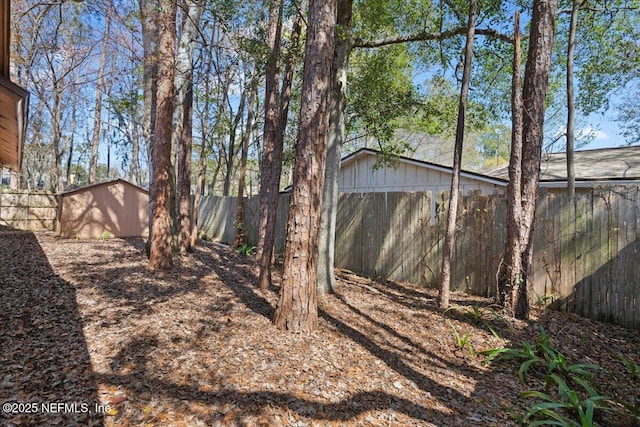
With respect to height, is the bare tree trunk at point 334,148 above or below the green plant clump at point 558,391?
above

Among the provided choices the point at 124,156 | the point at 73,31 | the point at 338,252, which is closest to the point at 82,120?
the point at 124,156

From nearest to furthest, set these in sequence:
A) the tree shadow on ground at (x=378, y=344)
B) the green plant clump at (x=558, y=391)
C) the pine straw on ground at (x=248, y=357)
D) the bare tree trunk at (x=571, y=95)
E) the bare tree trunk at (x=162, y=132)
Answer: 1. the pine straw on ground at (x=248, y=357)
2. the green plant clump at (x=558, y=391)
3. the tree shadow on ground at (x=378, y=344)
4. the bare tree trunk at (x=162, y=132)
5. the bare tree trunk at (x=571, y=95)

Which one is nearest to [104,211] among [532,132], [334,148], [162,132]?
[162,132]

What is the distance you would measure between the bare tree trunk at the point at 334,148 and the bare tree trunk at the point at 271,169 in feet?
2.59

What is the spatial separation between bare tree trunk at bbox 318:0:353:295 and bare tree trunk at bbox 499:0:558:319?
2569mm

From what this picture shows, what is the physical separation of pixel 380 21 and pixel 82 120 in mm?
25605

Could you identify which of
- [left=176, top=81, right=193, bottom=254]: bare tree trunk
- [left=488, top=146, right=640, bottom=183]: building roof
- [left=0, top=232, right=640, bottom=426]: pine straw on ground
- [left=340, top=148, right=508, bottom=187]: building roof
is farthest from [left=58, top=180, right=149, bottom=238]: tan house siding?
[left=488, top=146, right=640, bottom=183]: building roof

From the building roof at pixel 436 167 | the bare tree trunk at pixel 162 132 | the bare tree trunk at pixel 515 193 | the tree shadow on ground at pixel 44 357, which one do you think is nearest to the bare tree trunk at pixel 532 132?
the bare tree trunk at pixel 515 193

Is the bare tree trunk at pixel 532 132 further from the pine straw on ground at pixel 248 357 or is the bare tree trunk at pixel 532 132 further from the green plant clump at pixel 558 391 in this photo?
the green plant clump at pixel 558 391

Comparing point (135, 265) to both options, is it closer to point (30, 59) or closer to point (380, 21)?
point (380, 21)

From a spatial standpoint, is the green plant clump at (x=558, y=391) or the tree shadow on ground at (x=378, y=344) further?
the tree shadow on ground at (x=378, y=344)

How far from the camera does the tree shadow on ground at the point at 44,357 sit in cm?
215

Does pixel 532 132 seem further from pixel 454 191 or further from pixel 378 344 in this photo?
pixel 378 344

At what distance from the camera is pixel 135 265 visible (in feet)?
21.0
